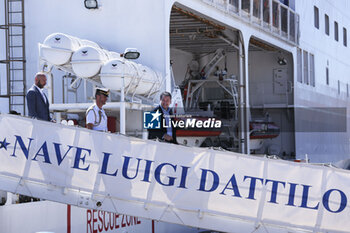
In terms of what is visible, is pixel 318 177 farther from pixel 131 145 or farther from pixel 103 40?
pixel 103 40

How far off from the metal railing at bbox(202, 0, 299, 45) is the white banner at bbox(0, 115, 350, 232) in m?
8.34

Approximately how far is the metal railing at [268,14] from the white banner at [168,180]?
8344mm

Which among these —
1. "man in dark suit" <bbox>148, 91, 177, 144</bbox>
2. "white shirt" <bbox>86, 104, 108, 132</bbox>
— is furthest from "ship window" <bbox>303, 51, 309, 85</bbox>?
"white shirt" <bbox>86, 104, 108, 132</bbox>

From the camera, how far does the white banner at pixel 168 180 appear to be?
6.98 meters

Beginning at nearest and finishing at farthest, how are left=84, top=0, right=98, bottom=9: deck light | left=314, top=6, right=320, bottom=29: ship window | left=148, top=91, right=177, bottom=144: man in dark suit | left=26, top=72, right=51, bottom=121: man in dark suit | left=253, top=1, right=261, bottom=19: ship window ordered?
left=26, top=72, right=51, bottom=121: man in dark suit → left=148, top=91, right=177, bottom=144: man in dark suit → left=84, top=0, right=98, bottom=9: deck light → left=253, top=1, right=261, bottom=19: ship window → left=314, top=6, right=320, bottom=29: ship window

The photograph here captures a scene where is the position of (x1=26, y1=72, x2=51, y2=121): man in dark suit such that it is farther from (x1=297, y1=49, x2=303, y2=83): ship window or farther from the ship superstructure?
(x1=297, y1=49, x2=303, y2=83): ship window

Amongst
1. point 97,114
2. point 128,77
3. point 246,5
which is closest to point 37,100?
point 97,114

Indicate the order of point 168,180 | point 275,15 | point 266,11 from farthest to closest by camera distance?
point 275,15 → point 266,11 → point 168,180

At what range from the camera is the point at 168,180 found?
7094 millimetres

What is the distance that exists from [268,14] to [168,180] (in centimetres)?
1371

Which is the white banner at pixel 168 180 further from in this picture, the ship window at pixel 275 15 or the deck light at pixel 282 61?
the deck light at pixel 282 61

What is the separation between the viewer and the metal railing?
1664 centimetres

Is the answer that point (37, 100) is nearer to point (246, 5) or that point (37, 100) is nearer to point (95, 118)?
point (95, 118)

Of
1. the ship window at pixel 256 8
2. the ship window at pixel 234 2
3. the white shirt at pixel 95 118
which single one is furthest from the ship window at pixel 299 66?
the white shirt at pixel 95 118
